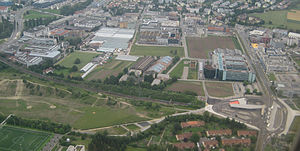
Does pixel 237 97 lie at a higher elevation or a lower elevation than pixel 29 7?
lower

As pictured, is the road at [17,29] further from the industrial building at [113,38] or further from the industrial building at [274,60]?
the industrial building at [274,60]

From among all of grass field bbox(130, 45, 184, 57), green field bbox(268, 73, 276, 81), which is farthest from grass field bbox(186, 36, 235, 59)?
green field bbox(268, 73, 276, 81)

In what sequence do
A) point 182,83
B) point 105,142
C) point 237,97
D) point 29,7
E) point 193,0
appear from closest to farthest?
point 105,142 → point 237,97 → point 182,83 → point 29,7 → point 193,0

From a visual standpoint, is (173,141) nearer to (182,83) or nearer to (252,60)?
(182,83)

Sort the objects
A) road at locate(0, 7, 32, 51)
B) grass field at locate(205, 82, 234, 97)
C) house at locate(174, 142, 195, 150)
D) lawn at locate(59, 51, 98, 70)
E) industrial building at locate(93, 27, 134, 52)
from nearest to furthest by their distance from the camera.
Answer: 1. house at locate(174, 142, 195, 150)
2. grass field at locate(205, 82, 234, 97)
3. lawn at locate(59, 51, 98, 70)
4. industrial building at locate(93, 27, 134, 52)
5. road at locate(0, 7, 32, 51)

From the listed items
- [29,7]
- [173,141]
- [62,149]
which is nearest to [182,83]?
[173,141]

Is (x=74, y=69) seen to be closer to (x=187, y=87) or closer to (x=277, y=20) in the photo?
(x=187, y=87)

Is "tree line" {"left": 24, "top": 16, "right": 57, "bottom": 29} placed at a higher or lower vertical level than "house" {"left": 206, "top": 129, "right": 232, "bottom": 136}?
higher

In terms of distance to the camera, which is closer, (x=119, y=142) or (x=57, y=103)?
(x=119, y=142)

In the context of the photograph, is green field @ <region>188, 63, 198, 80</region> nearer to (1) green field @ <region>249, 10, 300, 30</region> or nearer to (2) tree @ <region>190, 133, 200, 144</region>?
(2) tree @ <region>190, 133, 200, 144</region>
